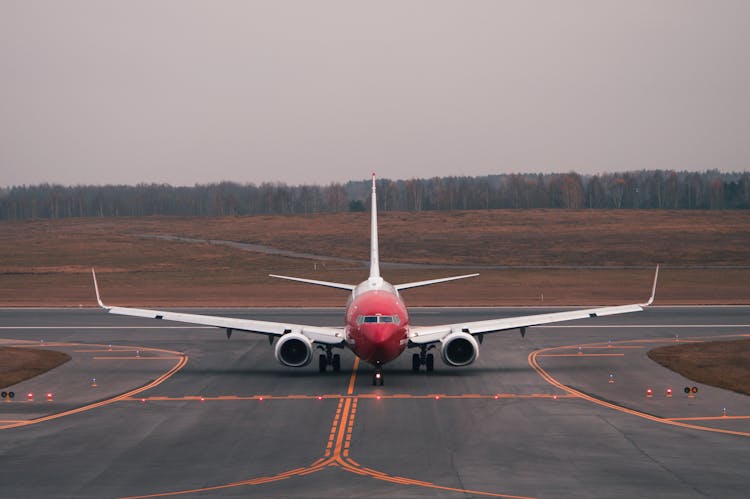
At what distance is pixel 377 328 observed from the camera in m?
45.0

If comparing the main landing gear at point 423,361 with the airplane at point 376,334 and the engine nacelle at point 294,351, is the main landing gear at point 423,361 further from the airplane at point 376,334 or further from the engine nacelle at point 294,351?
the engine nacelle at point 294,351

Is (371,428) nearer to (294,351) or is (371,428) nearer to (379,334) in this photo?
(379,334)

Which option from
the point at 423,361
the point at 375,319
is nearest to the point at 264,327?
the point at 423,361

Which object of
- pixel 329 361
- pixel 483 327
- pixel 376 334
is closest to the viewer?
pixel 376 334

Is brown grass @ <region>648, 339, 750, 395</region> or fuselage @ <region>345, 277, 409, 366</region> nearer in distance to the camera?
fuselage @ <region>345, 277, 409, 366</region>

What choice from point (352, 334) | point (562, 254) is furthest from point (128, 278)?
point (352, 334)

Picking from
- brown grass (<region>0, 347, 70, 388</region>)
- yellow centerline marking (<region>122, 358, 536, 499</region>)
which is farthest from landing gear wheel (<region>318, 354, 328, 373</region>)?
brown grass (<region>0, 347, 70, 388</region>)

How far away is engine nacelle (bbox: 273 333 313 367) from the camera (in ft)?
158

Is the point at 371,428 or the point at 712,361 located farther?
the point at 712,361

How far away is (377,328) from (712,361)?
22064mm

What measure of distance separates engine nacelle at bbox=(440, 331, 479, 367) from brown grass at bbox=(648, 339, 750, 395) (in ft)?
38.5

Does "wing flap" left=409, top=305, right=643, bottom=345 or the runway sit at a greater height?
"wing flap" left=409, top=305, right=643, bottom=345

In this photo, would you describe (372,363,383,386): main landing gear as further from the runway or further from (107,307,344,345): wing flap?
(107,307,344,345): wing flap

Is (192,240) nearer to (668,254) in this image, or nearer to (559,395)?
(668,254)
